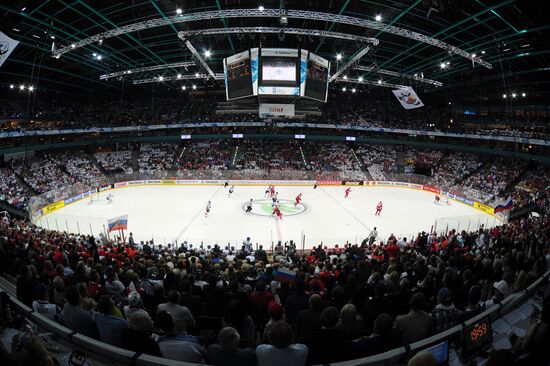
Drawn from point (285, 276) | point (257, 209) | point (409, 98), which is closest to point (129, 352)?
point (285, 276)

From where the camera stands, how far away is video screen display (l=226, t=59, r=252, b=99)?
71.7 ft

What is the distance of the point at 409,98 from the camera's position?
2338cm

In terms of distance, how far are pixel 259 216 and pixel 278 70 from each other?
10.6 metres

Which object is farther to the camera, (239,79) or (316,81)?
(316,81)

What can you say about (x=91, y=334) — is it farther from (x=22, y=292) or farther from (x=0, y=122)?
(x=0, y=122)

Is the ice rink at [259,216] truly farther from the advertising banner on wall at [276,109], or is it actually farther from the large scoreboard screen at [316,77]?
the large scoreboard screen at [316,77]

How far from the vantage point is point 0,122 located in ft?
112

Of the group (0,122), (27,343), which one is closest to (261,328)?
(27,343)

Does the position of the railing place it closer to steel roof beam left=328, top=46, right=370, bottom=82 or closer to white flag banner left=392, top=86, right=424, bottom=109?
steel roof beam left=328, top=46, right=370, bottom=82

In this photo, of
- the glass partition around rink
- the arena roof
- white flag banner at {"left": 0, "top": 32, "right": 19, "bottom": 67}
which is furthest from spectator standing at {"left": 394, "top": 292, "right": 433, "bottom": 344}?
white flag banner at {"left": 0, "top": 32, "right": 19, "bottom": 67}

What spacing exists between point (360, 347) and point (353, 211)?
75.6 feet

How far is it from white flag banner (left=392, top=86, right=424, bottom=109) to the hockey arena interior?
169 mm

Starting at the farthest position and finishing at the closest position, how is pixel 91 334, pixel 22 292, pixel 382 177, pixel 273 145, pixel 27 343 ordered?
pixel 273 145 < pixel 382 177 < pixel 22 292 < pixel 91 334 < pixel 27 343

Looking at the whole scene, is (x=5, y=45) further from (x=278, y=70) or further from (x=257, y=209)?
(x=257, y=209)
